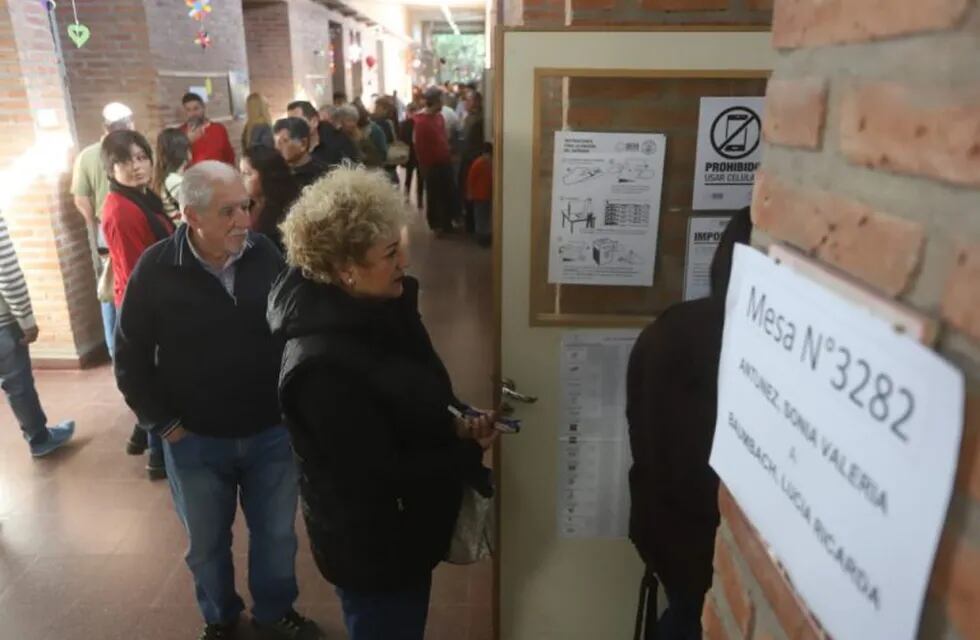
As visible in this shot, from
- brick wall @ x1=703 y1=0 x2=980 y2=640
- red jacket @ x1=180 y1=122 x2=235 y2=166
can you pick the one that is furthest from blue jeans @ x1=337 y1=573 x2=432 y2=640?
red jacket @ x1=180 y1=122 x2=235 y2=166

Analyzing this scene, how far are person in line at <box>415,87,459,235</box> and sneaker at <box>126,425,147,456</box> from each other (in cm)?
517

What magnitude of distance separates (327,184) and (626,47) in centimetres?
79

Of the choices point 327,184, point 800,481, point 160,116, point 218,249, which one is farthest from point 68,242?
point 800,481

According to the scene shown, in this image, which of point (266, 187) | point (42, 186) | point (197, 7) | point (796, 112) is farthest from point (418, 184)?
point (796, 112)

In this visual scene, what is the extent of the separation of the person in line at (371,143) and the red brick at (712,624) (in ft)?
22.7

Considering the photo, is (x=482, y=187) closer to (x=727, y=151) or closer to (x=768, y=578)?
(x=727, y=151)

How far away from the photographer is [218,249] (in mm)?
2166

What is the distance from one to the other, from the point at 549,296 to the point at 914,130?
1475 millimetres

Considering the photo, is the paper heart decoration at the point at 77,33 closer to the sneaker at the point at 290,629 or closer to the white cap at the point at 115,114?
the white cap at the point at 115,114

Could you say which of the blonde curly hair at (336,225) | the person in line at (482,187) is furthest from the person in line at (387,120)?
the blonde curly hair at (336,225)

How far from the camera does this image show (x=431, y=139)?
8.27 metres

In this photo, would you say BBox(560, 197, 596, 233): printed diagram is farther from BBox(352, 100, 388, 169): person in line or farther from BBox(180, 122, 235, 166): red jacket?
BBox(352, 100, 388, 169): person in line

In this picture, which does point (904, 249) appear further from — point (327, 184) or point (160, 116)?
point (160, 116)

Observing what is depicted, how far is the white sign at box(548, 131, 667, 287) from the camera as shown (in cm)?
185
